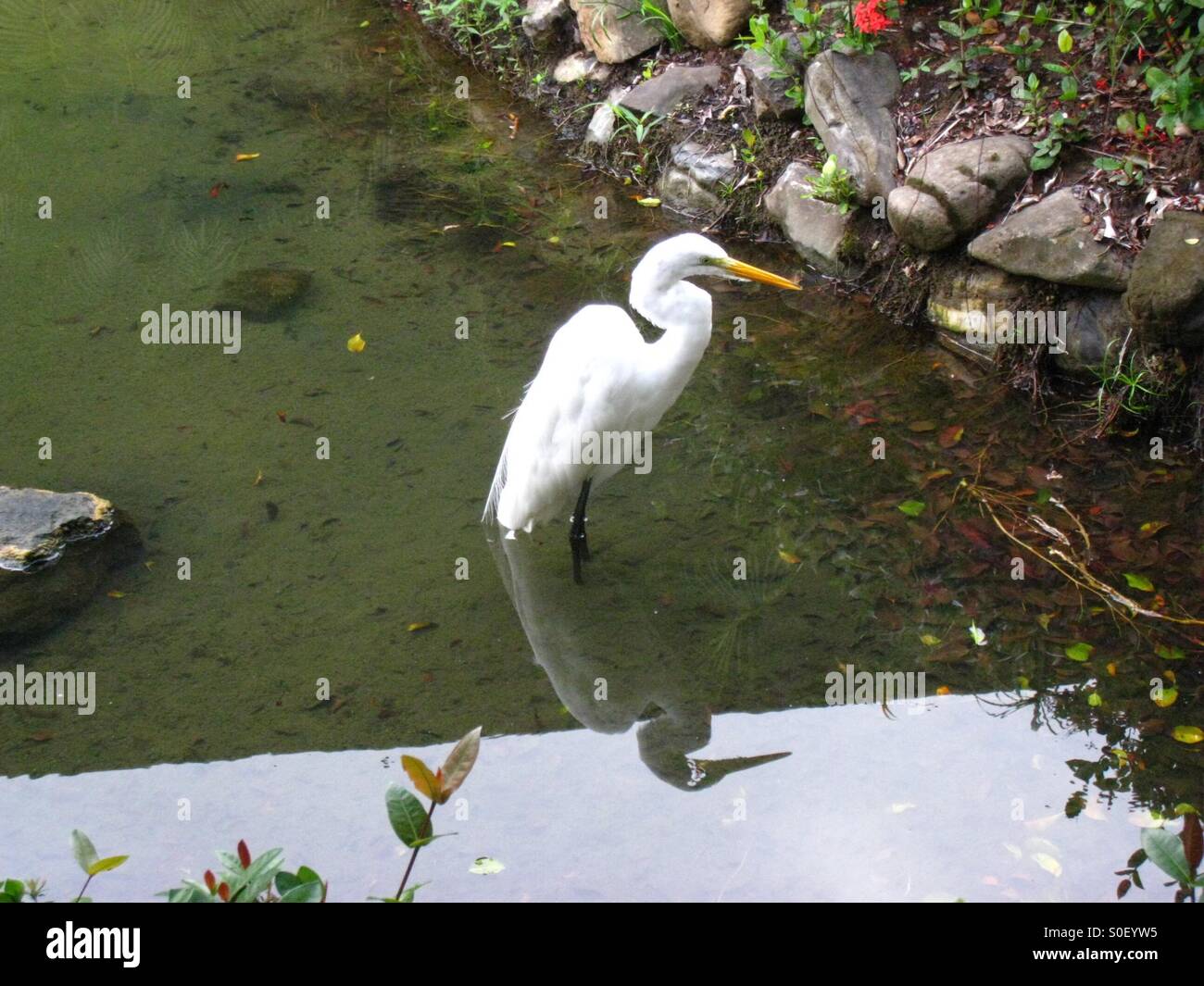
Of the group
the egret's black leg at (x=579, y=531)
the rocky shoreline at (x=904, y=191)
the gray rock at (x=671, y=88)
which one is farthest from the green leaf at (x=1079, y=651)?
the gray rock at (x=671, y=88)

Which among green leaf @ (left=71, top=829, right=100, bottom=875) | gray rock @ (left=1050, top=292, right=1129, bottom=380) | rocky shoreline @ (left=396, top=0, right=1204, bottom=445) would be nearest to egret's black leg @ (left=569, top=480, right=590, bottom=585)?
rocky shoreline @ (left=396, top=0, right=1204, bottom=445)

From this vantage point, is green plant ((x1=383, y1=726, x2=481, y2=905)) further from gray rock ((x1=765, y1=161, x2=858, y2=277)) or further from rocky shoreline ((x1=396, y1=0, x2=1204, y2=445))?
gray rock ((x1=765, y1=161, x2=858, y2=277))

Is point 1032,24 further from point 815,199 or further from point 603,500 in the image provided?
point 603,500

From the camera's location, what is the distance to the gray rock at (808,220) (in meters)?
5.86

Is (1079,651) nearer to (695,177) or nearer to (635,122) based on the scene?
(695,177)

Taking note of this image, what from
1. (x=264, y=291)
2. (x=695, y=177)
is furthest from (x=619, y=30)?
(x=264, y=291)

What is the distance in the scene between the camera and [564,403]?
4180 millimetres

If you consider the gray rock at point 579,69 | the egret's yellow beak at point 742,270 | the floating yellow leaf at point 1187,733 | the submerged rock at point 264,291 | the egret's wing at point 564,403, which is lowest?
the floating yellow leaf at point 1187,733

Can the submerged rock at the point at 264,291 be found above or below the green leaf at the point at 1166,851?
above

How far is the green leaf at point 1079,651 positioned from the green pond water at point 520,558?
2 centimetres

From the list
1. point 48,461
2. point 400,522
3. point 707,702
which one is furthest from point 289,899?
point 48,461

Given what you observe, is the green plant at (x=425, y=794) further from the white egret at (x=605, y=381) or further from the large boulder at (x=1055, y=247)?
the large boulder at (x=1055, y=247)

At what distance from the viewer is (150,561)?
439cm

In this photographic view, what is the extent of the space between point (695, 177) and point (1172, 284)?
9.32ft
